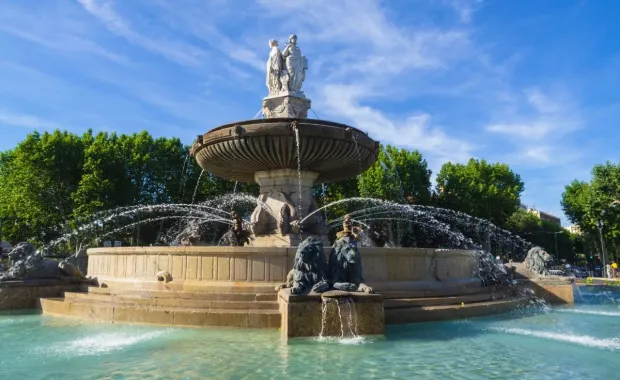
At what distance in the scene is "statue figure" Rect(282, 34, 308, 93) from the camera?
15016mm

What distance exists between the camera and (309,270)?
24.2ft

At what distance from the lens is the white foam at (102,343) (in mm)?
6113

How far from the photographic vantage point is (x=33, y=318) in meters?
9.38

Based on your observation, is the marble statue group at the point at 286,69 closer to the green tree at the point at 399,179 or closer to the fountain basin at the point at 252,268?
the fountain basin at the point at 252,268

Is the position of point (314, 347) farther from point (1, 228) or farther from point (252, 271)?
point (1, 228)

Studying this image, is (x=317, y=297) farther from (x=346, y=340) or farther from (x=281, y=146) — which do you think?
Result: (x=281, y=146)

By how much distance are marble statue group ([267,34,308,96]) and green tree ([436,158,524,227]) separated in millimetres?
23910

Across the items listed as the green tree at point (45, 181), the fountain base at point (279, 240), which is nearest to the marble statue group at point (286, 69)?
the fountain base at point (279, 240)

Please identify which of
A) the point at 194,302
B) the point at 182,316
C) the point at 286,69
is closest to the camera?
the point at 182,316

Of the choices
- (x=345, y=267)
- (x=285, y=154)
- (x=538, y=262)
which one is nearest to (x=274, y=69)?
(x=285, y=154)

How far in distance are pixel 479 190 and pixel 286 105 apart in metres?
26.9

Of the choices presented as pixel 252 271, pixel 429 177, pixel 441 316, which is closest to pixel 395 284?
pixel 441 316

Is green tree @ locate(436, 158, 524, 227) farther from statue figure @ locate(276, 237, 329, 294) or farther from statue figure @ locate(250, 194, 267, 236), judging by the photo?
statue figure @ locate(276, 237, 329, 294)

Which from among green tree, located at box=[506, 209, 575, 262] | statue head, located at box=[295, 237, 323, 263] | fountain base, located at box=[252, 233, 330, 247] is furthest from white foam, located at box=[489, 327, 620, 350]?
green tree, located at box=[506, 209, 575, 262]
